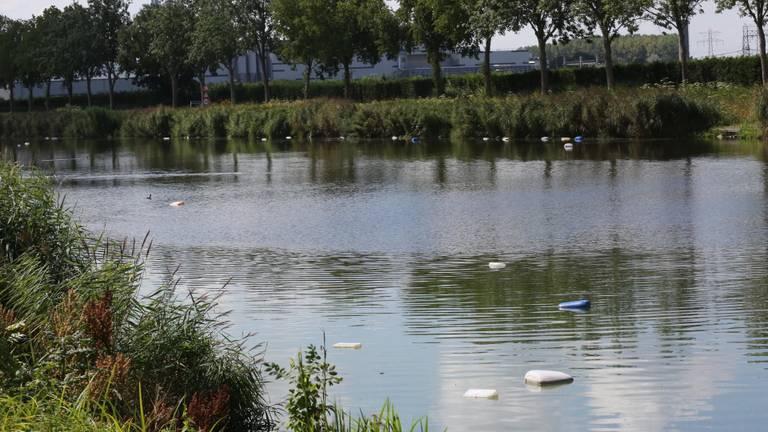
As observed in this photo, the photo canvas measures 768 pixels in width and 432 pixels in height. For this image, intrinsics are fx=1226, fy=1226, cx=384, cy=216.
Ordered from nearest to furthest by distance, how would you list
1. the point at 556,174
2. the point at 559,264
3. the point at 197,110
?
the point at 559,264
the point at 556,174
the point at 197,110

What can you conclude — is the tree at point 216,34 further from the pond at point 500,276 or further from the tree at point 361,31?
the pond at point 500,276

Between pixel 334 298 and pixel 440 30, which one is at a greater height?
pixel 440 30

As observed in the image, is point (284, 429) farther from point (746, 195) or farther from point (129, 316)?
point (746, 195)

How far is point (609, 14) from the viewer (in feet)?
181

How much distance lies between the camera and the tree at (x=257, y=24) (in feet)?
268

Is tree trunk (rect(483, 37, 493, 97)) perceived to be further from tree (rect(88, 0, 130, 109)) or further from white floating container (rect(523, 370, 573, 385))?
white floating container (rect(523, 370, 573, 385))

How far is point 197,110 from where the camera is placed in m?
71.4

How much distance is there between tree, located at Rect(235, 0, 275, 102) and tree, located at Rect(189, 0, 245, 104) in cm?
44

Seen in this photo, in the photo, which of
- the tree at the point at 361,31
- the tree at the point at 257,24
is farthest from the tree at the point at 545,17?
the tree at the point at 257,24

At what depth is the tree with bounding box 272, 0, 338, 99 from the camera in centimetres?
7469

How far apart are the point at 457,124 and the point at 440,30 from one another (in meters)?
14.2

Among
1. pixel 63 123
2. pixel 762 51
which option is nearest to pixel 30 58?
pixel 63 123

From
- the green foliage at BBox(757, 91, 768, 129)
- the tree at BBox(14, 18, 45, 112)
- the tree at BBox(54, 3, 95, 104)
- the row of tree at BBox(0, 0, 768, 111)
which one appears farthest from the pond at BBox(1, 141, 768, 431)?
the tree at BBox(14, 18, 45, 112)

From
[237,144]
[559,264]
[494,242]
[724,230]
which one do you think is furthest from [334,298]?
[237,144]
